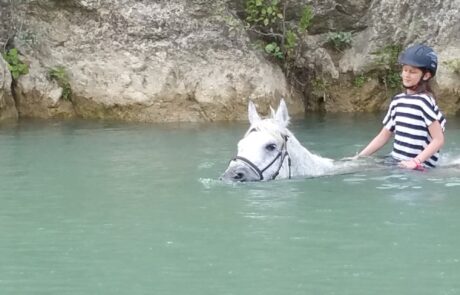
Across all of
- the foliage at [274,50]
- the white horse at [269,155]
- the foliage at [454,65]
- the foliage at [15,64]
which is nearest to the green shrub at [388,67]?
the foliage at [454,65]

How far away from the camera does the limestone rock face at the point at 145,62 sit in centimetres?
1520

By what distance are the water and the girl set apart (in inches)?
10.4

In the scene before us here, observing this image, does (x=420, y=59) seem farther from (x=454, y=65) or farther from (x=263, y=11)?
(x=263, y=11)

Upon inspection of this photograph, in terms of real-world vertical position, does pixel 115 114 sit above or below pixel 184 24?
below

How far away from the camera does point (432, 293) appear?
5617mm

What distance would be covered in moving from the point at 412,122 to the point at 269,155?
163 centimetres

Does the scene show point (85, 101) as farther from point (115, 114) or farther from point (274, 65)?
point (274, 65)

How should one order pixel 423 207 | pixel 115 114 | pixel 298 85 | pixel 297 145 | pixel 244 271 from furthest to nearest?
pixel 298 85, pixel 115 114, pixel 297 145, pixel 423 207, pixel 244 271

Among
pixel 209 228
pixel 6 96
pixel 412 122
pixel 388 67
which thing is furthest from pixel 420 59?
pixel 6 96

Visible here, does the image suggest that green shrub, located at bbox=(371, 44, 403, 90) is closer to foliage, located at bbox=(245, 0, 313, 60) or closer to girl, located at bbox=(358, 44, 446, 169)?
foliage, located at bbox=(245, 0, 313, 60)

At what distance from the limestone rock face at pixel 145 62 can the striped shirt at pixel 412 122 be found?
227 inches

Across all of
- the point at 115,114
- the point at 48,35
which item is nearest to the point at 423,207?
the point at 115,114

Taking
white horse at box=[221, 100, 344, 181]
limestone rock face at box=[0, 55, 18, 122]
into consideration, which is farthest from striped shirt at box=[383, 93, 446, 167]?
limestone rock face at box=[0, 55, 18, 122]

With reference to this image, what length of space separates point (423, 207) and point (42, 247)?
318 cm
